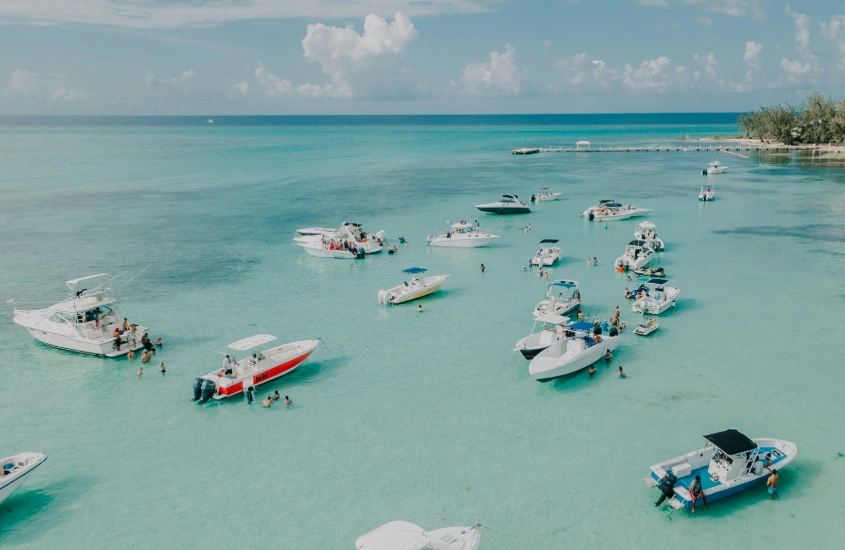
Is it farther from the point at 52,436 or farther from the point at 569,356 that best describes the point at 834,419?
the point at 52,436

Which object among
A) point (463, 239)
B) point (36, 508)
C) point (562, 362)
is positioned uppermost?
point (463, 239)

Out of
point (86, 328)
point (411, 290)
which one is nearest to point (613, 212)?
point (411, 290)

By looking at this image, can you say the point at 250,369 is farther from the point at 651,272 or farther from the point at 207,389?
the point at 651,272

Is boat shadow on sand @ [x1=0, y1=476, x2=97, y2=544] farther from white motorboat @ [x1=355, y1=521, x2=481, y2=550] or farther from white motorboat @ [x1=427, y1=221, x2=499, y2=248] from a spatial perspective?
white motorboat @ [x1=427, y1=221, x2=499, y2=248]

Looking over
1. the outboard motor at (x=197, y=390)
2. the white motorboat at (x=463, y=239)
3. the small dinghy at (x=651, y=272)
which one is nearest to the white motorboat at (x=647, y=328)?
the small dinghy at (x=651, y=272)

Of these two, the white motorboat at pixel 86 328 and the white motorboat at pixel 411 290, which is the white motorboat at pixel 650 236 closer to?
the white motorboat at pixel 411 290

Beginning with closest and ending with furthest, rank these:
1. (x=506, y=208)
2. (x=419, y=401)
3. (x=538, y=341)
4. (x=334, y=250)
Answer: (x=419, y=401) < (x=538, y=341) < (x=334, y=250) < (x=506, y=208)

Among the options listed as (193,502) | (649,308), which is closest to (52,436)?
(193,502)
